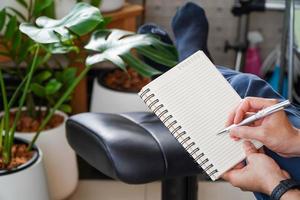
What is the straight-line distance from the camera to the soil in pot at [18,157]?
1.12 meters

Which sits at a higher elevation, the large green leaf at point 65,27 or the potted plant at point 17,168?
the large green leaf at point 65,27

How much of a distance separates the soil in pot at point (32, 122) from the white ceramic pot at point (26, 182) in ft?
0.66

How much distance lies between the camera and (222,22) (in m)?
1.84

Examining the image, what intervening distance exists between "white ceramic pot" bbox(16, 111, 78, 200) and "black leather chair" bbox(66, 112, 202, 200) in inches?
16.6

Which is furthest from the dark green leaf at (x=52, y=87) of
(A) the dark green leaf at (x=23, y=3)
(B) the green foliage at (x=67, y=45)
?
(A) the dark green leaf at (x=23, y=3)

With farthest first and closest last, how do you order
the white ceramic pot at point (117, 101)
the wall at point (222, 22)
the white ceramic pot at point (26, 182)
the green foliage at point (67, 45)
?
the wall at point (222, 22) → the white ceramic pot at point (117, 101) → the white ceramic pot at point (26, 182) → the green foliage at point (67, 45)

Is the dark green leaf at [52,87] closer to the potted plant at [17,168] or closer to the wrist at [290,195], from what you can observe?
the potted plant at [17,168]

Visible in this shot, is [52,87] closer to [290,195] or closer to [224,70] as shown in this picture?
[224,70]

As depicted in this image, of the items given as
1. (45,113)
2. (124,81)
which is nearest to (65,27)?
(45,113)

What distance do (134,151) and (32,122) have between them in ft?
2.22

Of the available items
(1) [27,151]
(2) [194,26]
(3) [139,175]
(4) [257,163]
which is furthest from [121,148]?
(2) [194,26]

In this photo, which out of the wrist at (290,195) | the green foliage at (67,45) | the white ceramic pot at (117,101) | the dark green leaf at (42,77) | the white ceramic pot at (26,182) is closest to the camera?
the wrist at (290,195)

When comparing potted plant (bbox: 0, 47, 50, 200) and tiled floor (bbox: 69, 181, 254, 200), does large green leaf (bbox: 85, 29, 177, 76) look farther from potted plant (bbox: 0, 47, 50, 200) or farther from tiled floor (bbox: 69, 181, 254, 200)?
tiled floor (bbox: 69, 181, 254, 200)

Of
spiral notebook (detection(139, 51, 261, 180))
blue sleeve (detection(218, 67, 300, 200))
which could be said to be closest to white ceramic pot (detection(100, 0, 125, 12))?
blue sleeve (detection(218, 67, 300, 200))
